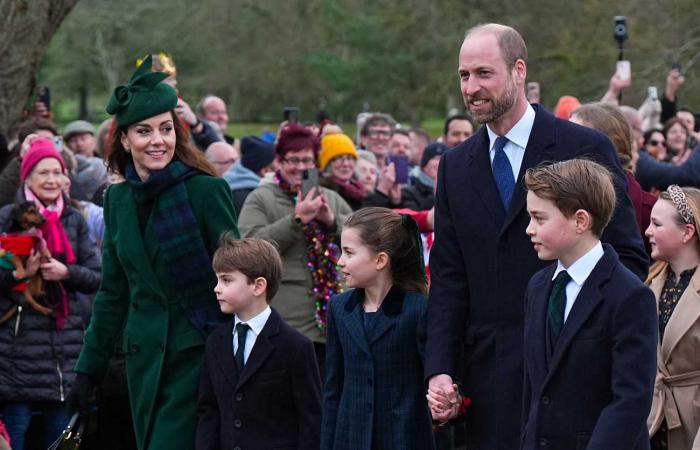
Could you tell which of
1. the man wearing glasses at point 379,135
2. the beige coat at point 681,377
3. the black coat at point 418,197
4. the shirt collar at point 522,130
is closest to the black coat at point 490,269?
the shirt collar at point 522,130

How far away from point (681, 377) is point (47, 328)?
390 cm

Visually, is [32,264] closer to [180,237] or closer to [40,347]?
[40,347]

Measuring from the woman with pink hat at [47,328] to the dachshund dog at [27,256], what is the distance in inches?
1.2

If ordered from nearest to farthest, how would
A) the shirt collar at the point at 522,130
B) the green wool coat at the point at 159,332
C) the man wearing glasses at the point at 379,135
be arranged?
the shirt collar at the point at 522,130 → the green wool coat at the point at 159,332 → the man wearing glasses at the point at 379,135

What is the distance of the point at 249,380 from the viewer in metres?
5.81

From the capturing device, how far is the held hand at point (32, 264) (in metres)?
7.74

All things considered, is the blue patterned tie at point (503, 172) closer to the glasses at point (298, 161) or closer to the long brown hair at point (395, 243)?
the long brown hair at point (395, 243)

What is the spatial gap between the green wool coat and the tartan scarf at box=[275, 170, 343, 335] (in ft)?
6.52

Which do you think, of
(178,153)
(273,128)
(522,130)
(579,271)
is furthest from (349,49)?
(579,271)

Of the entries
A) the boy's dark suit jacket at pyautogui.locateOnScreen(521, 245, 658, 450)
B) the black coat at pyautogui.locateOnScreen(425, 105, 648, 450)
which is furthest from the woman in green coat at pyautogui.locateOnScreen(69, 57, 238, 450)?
the boy's dark suit jacket at pyautogui.locateOnScreen(521, 245, 658, 450)

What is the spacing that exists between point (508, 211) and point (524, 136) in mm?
319

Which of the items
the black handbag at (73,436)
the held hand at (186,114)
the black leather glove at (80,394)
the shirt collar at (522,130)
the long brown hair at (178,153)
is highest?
the held hand at (186,114)

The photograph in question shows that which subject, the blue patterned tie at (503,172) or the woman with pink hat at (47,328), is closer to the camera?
the blue patterned tie at (503,172)

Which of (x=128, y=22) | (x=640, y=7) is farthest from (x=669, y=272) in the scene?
(x=128, y=22)
